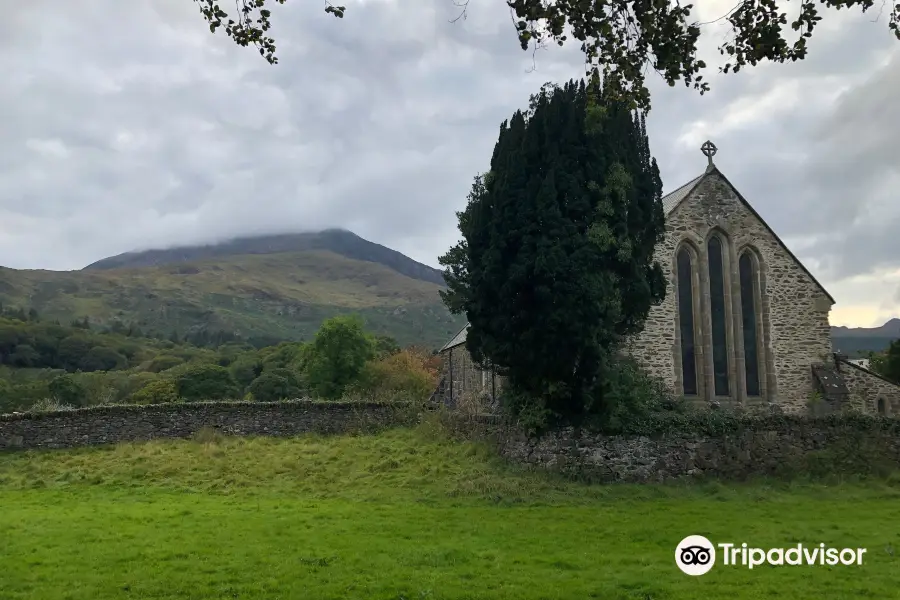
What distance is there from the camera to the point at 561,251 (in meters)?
17.8

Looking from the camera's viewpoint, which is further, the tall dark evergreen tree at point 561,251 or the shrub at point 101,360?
the shrub at point 101,360

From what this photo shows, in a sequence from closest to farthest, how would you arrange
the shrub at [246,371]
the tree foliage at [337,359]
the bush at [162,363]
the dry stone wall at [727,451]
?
1. the dry stone wall at [727,451]
2. the tree foliage at [337,359]
3. the shrub at [246,371]
4. the bush at [162,363]

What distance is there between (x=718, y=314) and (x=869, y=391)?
641cm

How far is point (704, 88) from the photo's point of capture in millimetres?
9234

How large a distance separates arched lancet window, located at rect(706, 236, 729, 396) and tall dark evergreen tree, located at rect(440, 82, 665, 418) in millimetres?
5377

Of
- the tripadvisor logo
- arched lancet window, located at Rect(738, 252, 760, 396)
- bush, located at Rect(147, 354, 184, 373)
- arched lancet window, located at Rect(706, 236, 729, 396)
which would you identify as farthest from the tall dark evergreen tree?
bush, located at Rect(147, 354, 184, 373)

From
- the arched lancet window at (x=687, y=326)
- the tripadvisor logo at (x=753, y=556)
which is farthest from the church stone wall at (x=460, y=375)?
the tripadvisor logo at (x=753, y=556)

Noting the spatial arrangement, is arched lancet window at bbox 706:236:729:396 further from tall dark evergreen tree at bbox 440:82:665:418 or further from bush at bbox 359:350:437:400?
bush at bbox 359:350:437:400

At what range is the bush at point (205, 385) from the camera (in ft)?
170

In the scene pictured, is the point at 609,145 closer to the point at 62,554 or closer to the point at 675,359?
the point at 675,359

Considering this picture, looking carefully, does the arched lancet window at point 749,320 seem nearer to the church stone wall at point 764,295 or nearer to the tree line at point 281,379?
the church stone wall at point 764,295

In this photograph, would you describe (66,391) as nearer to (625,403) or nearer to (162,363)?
(162,363)

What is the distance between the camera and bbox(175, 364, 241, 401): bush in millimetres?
51750

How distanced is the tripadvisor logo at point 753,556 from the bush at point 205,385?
45803 mm
